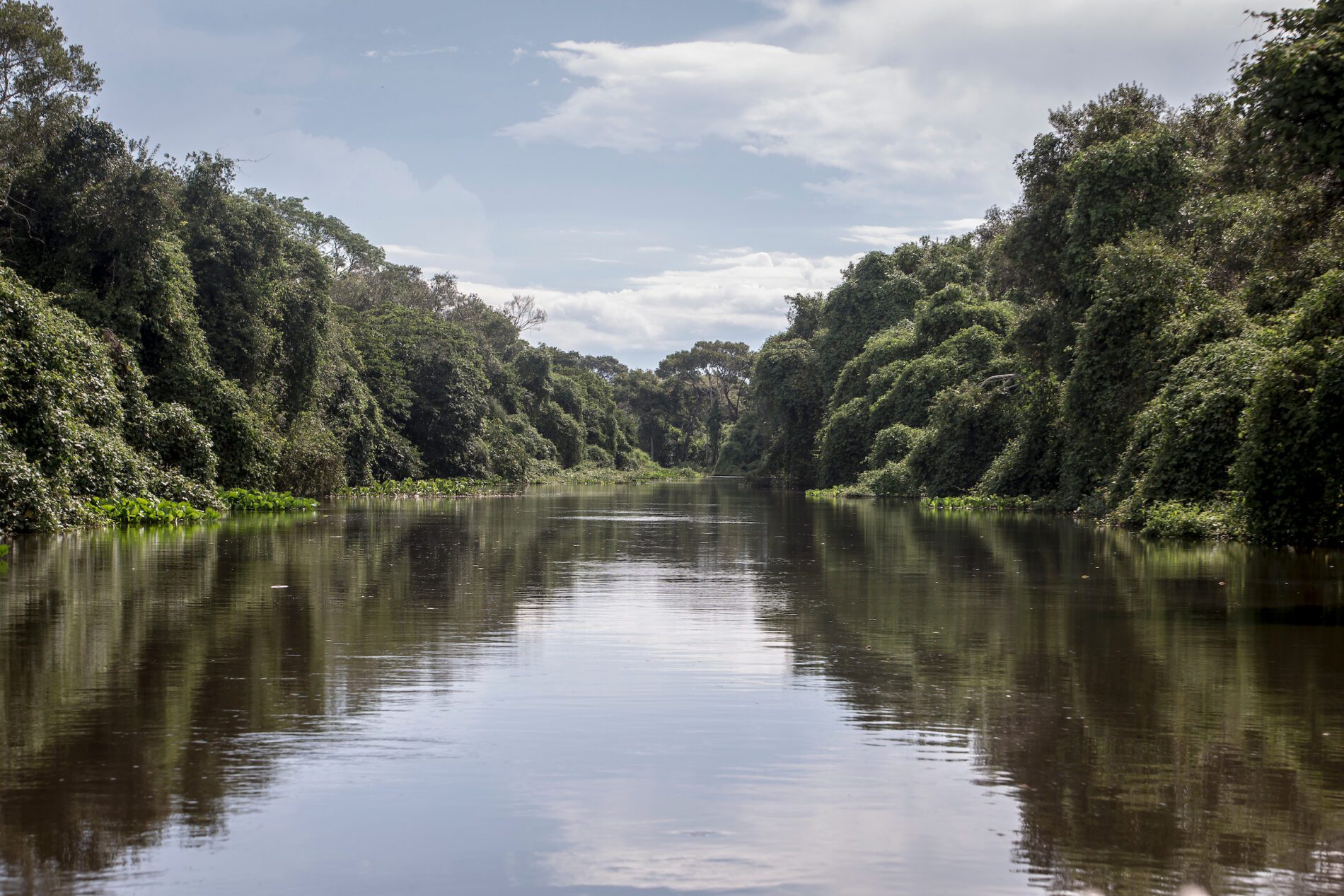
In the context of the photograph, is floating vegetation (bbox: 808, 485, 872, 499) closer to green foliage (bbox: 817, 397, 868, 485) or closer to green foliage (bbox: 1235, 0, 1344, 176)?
green foliage (bbox: 817, 397, 868, 485)

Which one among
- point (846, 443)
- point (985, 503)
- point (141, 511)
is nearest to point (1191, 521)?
point (985, 503)

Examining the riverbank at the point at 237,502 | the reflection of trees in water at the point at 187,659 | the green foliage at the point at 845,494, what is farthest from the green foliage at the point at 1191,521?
the green foliage at the point at 845,494

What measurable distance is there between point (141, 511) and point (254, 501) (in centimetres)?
572

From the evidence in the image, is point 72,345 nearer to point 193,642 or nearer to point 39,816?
point 193,642

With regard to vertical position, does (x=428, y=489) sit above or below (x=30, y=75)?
below

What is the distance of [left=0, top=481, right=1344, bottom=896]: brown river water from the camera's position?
3.67m

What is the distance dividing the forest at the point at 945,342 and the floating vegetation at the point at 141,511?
45 cm

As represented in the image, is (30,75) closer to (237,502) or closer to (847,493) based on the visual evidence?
(237,502)

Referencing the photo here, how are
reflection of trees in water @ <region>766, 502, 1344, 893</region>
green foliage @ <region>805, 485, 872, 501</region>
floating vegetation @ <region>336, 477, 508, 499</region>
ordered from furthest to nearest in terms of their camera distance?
green foliage @ <region>805, 485, 872, 501</region> < floating vegetation @ <region>336, 477, 508, 499</region> < reflection of trees in water @ <region>766, 502, 1344, 893</region>

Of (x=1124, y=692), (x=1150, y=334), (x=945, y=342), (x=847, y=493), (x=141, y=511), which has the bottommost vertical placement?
(x=1124, y=692)

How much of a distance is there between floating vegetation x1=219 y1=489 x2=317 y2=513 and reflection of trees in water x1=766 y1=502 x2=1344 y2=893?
16.6m

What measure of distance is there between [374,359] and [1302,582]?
136ft

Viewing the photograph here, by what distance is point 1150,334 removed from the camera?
953 inches

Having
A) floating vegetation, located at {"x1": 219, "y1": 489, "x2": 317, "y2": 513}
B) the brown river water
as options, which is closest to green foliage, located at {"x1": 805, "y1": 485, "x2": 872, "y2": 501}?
floating vegetation, located at {"x1": 219, "y1": 489, "x2": 317, "y2": 513}
